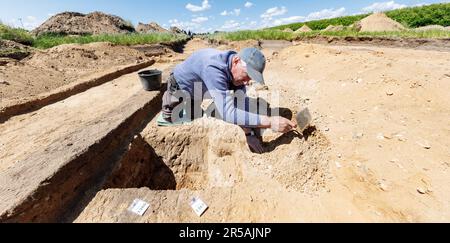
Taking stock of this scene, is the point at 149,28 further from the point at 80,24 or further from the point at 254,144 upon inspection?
the point at 254,144

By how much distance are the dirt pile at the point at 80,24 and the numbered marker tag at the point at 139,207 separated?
24015mm

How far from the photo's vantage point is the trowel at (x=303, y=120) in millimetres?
2512

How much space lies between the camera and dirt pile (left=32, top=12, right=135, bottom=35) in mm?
21531

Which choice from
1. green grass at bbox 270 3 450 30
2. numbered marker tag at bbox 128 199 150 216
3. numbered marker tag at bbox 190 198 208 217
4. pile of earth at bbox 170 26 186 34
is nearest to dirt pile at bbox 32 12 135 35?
pile of earth at bbox 170 26 186 34

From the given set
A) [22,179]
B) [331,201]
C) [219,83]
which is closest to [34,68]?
[22,179]

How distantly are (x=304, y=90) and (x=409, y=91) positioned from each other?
1689 mm

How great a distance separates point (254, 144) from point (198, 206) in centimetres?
107

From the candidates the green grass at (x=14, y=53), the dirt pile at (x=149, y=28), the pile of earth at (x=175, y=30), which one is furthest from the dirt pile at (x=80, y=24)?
the green grass at (x=14, y=53)

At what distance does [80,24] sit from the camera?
22.6 metres

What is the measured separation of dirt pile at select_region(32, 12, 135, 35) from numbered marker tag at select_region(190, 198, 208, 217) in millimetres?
24225

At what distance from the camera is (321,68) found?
5.66 meters

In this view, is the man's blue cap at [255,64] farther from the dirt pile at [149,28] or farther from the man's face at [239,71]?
the dirt pile at [149,28]
